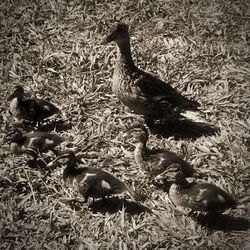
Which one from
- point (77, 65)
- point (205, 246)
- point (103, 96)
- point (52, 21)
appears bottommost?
point (205, 246)

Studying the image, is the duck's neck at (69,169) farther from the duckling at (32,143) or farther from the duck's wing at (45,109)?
the duck's wing at (45,109)

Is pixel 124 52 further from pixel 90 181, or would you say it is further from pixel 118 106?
pixel 90 181

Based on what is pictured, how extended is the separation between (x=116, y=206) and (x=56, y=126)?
115 cm

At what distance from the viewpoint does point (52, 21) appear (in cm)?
607

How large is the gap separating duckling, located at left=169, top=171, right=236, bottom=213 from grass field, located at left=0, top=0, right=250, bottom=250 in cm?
17

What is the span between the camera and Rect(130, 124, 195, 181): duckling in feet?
13.4

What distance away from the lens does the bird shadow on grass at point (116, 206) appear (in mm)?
4082

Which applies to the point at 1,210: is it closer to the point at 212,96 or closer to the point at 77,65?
the point at 77,65

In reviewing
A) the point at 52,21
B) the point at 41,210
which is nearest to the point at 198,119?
the point at 41,210

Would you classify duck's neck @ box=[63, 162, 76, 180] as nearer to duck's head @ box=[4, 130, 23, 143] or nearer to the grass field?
the grass field

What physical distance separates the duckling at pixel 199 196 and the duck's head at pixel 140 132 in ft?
1.73

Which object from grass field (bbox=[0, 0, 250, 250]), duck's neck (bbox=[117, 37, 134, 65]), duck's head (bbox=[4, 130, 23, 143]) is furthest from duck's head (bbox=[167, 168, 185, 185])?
duck's head (bbox=[4, 130, 23, 143])

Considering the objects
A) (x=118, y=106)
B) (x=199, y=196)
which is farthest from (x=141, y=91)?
(x=199, y=196)

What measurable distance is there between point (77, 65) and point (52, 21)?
0.93 meters
